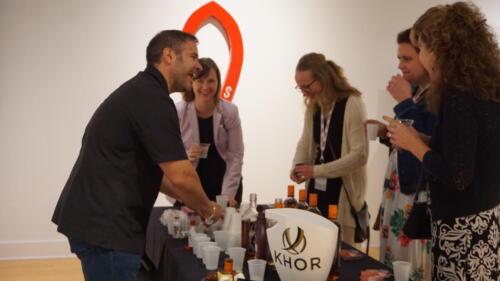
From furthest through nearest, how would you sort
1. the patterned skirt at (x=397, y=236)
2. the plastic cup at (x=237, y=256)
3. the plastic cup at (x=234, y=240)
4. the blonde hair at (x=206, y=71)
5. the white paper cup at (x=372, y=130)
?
the blonde hair at (x=206, y=71) < the white paper cup at (x=372, y=130) < the patterned skirt at (x=397, y=236) < the plastic cup at (x=234, y=240) < the plastic cup at (x=237, y=256)

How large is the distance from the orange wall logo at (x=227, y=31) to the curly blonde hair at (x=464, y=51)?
9.49 ft

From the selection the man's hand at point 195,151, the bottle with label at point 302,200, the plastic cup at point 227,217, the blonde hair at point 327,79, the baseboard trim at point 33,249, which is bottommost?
the baseboard trim at point 33,249

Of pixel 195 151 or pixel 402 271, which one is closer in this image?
pixel 402 271

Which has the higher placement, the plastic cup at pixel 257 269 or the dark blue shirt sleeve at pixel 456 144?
the dark blue shirt sleeve at pixel 456 144

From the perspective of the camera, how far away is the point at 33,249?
163 inches

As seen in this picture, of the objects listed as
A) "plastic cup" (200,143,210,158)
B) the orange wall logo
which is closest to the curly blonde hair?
"plastic cup" (200,143,210,158)

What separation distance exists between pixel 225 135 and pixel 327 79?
668mm

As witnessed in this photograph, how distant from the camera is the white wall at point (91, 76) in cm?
406

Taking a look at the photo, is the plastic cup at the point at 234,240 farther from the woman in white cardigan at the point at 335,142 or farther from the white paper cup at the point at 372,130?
the woman in white cardigan at the point at 335,142

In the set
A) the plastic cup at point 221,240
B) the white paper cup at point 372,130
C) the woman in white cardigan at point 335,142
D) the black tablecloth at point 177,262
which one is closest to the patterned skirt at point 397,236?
the white paper cup at point 372,130

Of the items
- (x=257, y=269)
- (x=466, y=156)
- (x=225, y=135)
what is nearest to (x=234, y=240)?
(x=257, y=269)

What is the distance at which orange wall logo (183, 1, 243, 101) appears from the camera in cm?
429

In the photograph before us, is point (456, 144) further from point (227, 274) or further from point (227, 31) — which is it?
point (227, 31)

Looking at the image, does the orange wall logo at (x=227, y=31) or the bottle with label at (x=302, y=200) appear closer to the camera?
the bottle with label at (x=302, y=200)
